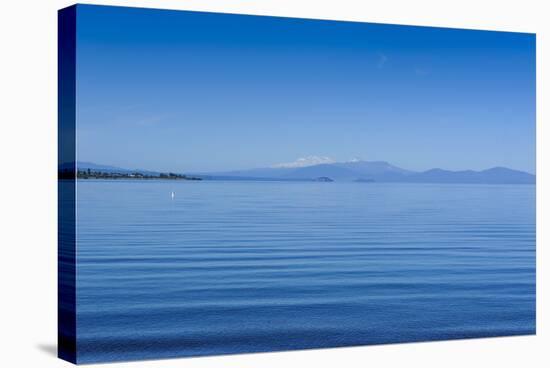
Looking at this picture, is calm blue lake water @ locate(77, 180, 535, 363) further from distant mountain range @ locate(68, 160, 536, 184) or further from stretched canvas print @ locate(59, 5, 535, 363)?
distant mountain range @ locate(68, 160, 536, 184)

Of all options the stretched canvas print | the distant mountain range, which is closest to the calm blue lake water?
the stretched canvas print

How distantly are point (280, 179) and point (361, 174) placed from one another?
104 centimetres

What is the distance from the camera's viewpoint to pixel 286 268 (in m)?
14.7

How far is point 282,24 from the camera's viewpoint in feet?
45.3

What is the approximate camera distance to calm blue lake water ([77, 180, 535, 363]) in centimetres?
1301

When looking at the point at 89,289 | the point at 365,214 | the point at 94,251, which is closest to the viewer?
the point at 89,289

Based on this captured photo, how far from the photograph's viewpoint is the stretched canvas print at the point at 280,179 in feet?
41.7

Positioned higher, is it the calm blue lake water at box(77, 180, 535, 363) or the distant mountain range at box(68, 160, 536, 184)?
the distant mountain range at box(68, 160, 536, 184)

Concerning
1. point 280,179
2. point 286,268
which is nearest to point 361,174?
point 280,179

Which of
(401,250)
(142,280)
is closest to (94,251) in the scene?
(142,280)

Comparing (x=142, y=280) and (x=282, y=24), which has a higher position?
(x=282, y=24)

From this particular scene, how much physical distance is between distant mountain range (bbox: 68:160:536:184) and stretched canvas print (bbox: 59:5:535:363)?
0.09ft
